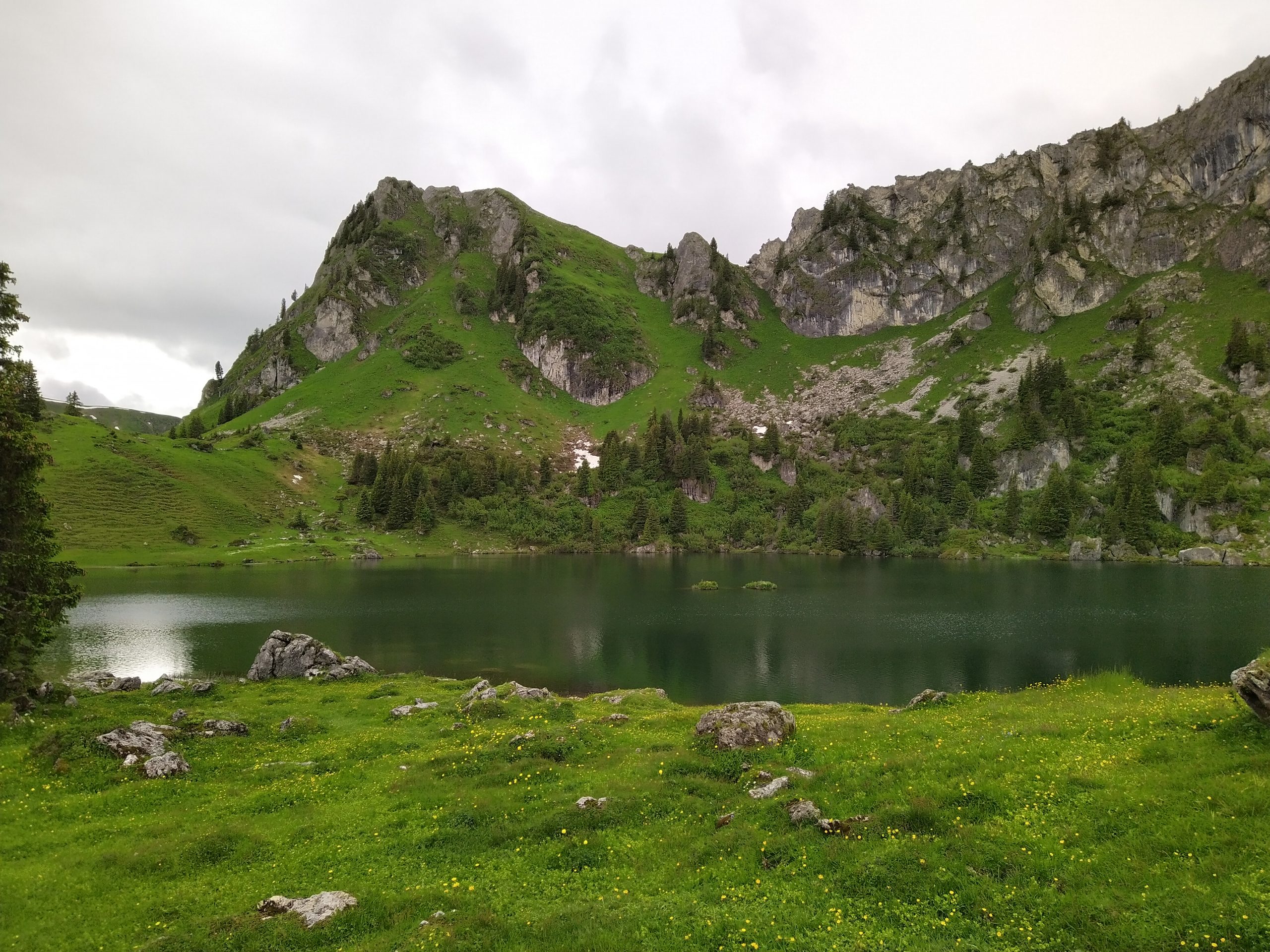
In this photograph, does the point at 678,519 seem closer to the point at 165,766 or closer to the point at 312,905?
the point at 165,766

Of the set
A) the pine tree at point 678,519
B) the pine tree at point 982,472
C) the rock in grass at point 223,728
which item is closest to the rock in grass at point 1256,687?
the rock in grass at point 223,728

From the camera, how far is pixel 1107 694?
3094cm

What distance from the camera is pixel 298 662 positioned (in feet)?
149

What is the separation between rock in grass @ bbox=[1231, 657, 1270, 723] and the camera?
16.1 meters

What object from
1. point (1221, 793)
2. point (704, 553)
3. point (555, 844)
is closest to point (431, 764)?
point (555, 844)

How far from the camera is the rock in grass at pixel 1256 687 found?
16.1 meters

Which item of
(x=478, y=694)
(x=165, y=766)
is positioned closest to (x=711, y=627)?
(x=478, y=694)

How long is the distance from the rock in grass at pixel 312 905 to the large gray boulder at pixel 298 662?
34640 mm

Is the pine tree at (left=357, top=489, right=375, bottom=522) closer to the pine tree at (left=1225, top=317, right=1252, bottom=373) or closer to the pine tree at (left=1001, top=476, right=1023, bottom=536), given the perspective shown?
the pine tree at (left=1001, top=476, right=1023, bottom=536)

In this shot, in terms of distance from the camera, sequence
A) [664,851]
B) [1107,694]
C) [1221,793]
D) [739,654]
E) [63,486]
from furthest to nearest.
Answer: [63,486] → [739,654] → [1107,694] → [664,851] → [1221,793]

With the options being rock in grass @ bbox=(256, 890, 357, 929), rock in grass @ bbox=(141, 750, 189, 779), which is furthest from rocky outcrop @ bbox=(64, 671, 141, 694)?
rock in grass @ bbox=(256, 890, 357, 929)

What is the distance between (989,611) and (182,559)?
150 m

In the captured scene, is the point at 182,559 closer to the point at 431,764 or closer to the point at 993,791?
the point at 431,764

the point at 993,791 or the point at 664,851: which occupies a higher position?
the point at 993,791
